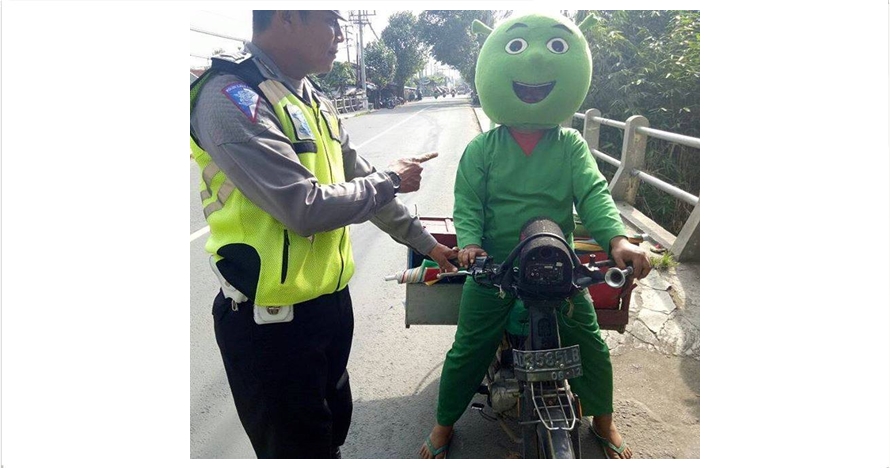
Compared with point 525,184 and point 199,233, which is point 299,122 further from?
point 199,233

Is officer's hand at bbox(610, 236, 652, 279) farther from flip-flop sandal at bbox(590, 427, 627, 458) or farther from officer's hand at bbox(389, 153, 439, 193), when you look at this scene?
flip-flop sandal at bbox(590, 427, 627, 458)

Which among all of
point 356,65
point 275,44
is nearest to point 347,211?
point 275,44

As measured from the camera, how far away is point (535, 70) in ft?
7.14

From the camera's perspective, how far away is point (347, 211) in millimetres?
1538

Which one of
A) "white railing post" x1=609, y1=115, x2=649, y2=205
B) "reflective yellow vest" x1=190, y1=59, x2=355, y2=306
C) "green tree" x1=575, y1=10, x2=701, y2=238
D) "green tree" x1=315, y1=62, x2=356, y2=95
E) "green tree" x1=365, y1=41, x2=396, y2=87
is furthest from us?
"green tree" x1=365, y1=41, x2=396, y2=87

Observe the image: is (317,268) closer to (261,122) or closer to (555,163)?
(261,122)

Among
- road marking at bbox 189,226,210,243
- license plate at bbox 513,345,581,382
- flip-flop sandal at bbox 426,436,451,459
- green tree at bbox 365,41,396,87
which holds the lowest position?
flip-flop sandal at bbox 426,436,451,459

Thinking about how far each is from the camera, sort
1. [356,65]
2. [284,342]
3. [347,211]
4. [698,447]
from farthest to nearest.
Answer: [356,65] → [698,447] → [284,342] → [347,211]

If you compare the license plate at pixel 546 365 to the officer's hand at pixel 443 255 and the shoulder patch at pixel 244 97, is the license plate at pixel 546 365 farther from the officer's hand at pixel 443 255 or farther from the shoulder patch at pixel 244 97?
the shoulder patch at pixel 244 97

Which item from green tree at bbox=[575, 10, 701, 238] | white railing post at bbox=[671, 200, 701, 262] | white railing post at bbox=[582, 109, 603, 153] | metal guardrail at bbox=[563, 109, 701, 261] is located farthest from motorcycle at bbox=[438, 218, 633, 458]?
white railing post at bbox=[582, 109, 603, 153]

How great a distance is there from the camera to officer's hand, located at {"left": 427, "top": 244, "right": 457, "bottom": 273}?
6.76ft

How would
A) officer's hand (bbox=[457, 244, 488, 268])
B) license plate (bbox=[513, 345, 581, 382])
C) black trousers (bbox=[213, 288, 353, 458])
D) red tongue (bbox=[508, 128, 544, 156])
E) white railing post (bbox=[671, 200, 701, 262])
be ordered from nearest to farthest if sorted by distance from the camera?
black trousers (bbox=[213, 288, 353, 458])
license plate (bbox=[513, 345, 581, 382])
officer's hand (bbox=[457, 244, 488, 268])
red tongue (bbox=[508, 128, 544, 156])
white railing post (bbox=[671, 200, 701, 262])

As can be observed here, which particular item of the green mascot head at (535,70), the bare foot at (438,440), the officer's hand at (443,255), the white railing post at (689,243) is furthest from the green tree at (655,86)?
the officer's hand at (443,255)

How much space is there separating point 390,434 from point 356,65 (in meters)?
18.4
